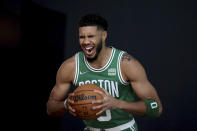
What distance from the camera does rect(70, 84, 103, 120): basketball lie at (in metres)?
2.21

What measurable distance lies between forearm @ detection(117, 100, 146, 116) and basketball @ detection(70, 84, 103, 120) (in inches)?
6.5

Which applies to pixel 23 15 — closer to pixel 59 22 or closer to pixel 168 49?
pixel 59 22

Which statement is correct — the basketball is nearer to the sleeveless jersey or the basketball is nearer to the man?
the man

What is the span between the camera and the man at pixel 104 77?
2.51m

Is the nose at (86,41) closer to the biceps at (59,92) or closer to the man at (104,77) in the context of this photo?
the man at (104,77)

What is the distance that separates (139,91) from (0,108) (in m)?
1.80

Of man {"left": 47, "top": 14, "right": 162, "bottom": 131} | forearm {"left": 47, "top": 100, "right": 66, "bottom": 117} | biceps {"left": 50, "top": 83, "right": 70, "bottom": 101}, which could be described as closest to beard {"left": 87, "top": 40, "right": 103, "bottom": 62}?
man {"left": 47, "top": 14, "right": 162, "bottom": 131}

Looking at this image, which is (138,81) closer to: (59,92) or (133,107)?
(133,107)

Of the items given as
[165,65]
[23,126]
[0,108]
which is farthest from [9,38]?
[165,65]

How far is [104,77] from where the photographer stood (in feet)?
8.55

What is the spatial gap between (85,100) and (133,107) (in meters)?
0.37

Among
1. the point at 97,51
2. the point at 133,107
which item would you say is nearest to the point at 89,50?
the point at 97,51

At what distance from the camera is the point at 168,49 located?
393 cm

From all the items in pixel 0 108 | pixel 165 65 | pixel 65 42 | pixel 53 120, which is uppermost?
pixel 65 42
